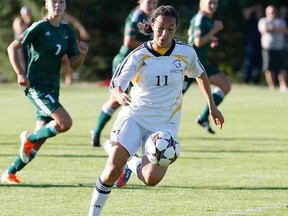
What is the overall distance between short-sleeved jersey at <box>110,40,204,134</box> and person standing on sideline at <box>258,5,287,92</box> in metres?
18.9

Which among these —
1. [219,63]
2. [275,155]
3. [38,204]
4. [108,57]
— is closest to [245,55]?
[219,63]

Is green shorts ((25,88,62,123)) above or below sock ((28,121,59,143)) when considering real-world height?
above

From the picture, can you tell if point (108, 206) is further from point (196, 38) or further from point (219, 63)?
point (219, 63)

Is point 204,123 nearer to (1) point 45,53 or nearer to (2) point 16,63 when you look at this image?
(1) point 45,53

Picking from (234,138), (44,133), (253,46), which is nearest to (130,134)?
(44,133)

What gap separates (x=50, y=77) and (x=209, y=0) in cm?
468

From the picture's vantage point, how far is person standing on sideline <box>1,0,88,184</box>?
32.5ft

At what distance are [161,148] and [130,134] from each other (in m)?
0.29

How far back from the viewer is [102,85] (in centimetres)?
2886

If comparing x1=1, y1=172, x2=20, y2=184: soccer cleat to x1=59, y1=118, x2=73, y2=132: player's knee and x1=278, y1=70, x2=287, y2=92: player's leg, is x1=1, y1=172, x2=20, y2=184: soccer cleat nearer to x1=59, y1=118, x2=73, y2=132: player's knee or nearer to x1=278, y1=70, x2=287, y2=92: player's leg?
x1=59, y1=118, x2=73, y2=132: player's knee

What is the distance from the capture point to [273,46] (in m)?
27.2

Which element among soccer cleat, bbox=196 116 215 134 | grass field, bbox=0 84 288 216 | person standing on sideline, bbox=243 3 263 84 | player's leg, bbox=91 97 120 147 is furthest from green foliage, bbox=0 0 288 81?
player's leg, bbox=91 97 120 147

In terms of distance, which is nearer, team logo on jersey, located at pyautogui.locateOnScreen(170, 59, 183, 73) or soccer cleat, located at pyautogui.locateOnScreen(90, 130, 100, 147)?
team logo on jersey, located at pyautogui.locateOnScreen(170, 59, 183, 73)

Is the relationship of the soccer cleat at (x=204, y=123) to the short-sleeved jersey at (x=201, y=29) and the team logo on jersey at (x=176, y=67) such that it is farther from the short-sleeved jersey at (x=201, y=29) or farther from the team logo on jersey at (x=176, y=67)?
the team logo on jersey at (x=176, y=67)
